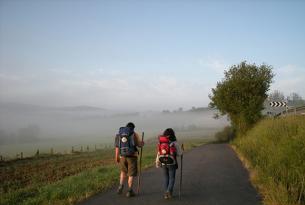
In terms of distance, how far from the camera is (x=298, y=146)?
13.0 m

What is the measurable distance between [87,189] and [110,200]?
91.1 inches

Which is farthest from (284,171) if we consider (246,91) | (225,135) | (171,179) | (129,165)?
(225,135)

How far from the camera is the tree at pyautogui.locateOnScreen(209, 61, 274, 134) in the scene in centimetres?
3788

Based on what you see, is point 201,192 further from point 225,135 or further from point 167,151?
point 225,135

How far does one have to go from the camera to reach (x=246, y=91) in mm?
38594

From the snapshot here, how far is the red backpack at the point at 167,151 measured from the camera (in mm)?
11008

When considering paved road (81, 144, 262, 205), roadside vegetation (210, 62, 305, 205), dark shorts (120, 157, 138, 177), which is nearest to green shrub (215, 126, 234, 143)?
roadside vegetation (210, 62, 305, 205)

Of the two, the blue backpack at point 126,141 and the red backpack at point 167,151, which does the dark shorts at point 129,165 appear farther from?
the red backpack at point 167,151

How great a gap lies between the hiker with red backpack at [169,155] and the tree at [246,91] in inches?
1108

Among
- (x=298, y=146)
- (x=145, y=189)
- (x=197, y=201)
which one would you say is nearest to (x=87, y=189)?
(x=145, y=189)

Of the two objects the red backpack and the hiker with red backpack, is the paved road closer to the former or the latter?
the hiker with red backpack

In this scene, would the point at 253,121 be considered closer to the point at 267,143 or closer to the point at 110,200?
the point at 267,143

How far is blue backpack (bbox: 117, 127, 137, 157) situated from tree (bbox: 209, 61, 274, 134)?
28350mm

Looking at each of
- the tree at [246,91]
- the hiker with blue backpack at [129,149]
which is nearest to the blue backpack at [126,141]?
the hiker with blue backpack at [129,149]
